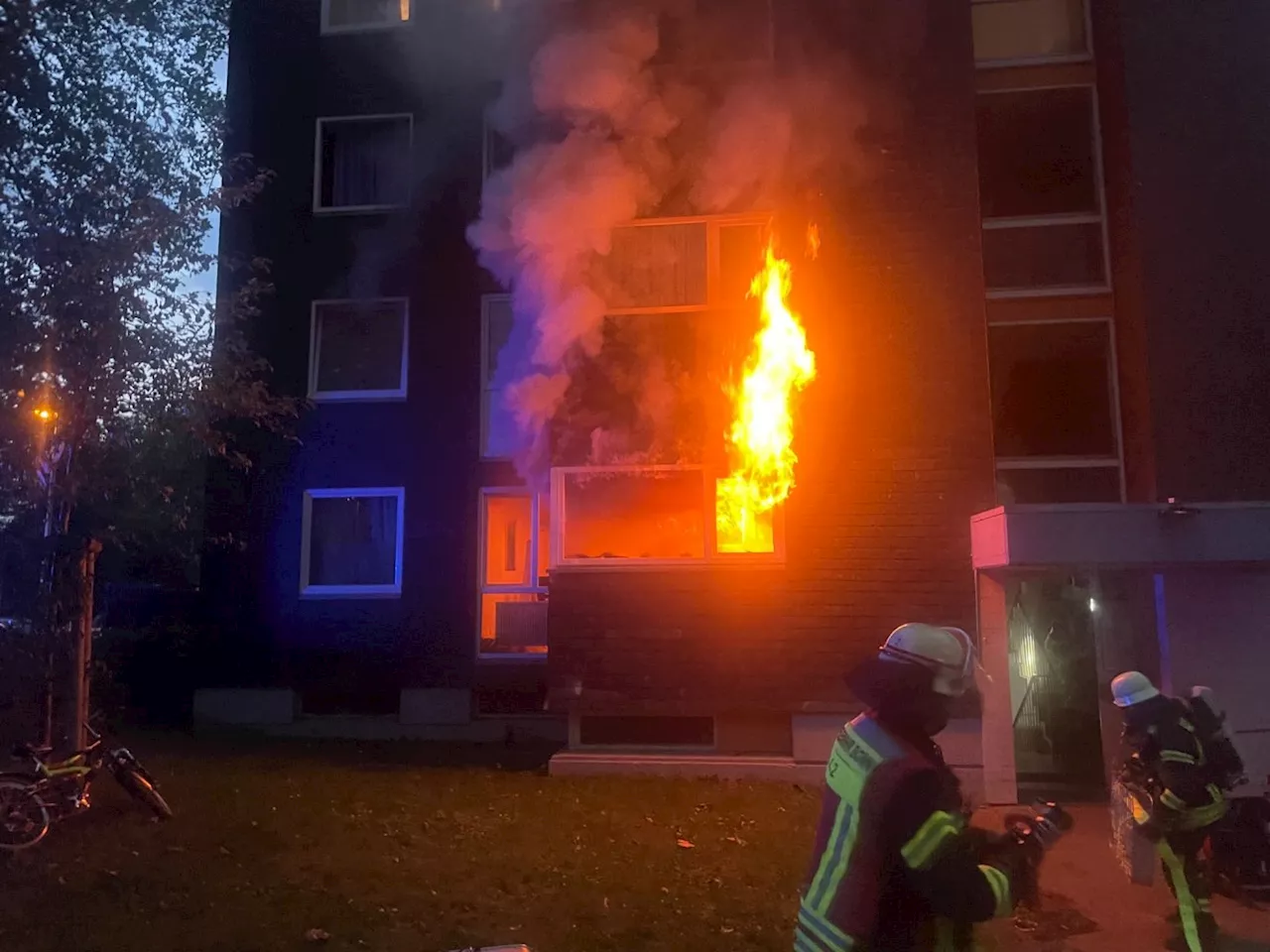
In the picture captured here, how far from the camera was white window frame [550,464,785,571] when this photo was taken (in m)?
9.44

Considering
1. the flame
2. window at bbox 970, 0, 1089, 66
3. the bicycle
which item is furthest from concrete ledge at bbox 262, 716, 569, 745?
window at bbox 970, 0, 1089, 66

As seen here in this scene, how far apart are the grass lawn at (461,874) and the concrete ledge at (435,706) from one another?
301 cm

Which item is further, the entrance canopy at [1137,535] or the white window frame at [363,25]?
the white window frame at [363,25]

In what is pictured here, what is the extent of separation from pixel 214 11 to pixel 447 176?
3.96 m

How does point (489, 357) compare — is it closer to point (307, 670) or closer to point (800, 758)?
point (307, 670)

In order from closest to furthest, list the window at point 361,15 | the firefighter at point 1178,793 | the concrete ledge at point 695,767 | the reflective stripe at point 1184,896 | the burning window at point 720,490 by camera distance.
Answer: the reflective stripe at point 1184,896, the firefighter at point 1178,793, the concrete ledge at point 695,767, the burning window at point 720,490, the window at point 361,15

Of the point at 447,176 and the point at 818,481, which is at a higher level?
the point at 447,176

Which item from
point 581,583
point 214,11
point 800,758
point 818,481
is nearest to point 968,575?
point 818,481

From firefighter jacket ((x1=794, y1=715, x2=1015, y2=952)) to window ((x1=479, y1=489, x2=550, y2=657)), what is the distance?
9534 millimetres

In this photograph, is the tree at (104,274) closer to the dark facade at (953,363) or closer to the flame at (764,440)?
the dark facade at (953,363)

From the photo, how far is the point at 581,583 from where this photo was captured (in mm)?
9664

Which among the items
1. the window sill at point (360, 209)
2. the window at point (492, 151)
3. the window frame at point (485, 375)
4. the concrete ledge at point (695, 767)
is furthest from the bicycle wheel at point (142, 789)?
the window at point (492, 151)

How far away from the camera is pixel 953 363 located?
957 cm

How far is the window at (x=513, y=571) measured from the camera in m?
12.1
